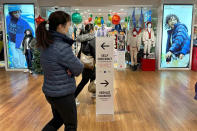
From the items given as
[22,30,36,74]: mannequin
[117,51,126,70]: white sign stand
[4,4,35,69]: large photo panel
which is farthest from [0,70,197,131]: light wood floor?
[4,4,35,69]: large photo panel

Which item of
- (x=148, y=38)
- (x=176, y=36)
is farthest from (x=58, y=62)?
(x=176, y=36)

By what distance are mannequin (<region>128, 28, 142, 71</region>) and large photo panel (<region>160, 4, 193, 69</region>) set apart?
872 millimetres

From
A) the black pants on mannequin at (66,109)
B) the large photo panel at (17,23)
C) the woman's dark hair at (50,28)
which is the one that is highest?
the large photo panel at (17,23)

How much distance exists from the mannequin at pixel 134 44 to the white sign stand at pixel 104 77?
167 inches

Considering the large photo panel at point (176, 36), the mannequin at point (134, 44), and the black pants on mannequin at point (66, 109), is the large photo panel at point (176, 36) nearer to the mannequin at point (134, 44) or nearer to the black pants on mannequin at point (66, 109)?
the mannequin at point (134, 44)

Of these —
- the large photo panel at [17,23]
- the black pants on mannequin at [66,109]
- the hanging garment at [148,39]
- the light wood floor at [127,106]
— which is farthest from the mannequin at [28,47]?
the black pants on mannequin at [66,109]

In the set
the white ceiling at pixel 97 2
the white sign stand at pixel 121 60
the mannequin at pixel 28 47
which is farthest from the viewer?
the white sign stand at pixel 121 60

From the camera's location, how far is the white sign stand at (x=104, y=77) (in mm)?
3072

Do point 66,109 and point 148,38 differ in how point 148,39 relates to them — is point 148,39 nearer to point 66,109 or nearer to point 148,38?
point 148,38

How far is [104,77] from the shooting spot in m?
3.20

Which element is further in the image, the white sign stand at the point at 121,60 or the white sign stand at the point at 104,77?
the white sign stand at the point at 121,60

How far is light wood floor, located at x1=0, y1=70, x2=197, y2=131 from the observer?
9.82 ft

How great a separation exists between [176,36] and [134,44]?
1.47 m

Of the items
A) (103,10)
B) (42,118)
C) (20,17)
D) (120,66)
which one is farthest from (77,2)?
(42,118)
